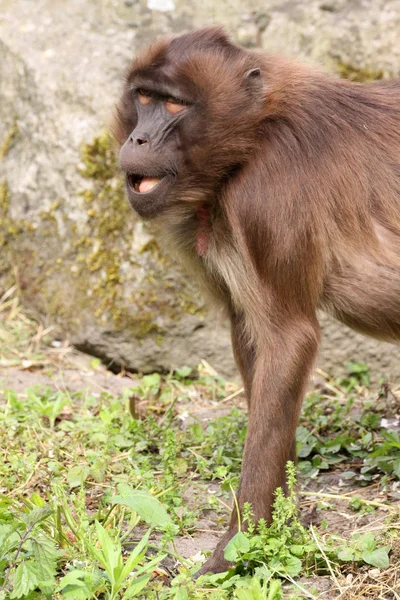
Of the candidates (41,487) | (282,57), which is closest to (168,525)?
(41,487)

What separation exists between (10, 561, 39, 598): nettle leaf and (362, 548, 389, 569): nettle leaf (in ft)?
4.54

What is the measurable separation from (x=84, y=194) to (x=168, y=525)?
3570mm

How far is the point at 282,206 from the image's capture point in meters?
4.02

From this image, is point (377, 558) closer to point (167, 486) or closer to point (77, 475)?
point (167, 486)

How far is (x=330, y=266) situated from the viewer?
13.6 feet

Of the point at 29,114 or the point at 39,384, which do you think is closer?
the point at 39,384

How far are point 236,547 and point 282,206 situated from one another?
1.51 m

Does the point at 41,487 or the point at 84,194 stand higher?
the point at 84,194

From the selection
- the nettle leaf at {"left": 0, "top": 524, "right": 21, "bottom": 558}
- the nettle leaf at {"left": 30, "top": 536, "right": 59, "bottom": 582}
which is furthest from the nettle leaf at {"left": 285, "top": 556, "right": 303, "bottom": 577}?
the nettle leaf at {"left": 0, "top": 524, "right": 21, "bottom": 558}

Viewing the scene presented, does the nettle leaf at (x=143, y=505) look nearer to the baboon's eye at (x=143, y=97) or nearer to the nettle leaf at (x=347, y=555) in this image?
the nettle leaf at (x=347, y=555)

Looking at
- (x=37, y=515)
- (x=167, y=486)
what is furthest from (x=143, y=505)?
(x=167, y=486)

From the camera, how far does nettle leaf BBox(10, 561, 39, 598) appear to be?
126 inches

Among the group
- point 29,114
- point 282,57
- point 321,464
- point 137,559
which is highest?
point 282,57

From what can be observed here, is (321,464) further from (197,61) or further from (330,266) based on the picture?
(197,61)
